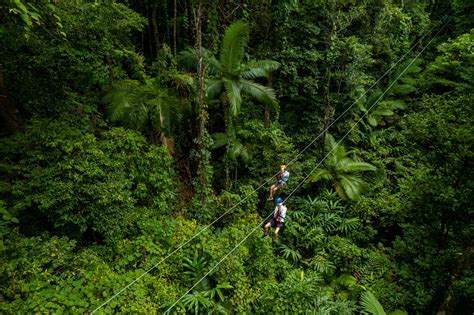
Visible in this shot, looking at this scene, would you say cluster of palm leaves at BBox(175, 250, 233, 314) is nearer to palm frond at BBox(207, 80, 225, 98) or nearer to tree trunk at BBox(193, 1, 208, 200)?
tree trunk at BBox(193, 1, 208, 200)

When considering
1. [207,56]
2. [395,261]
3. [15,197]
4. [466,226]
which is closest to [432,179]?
[466,226]

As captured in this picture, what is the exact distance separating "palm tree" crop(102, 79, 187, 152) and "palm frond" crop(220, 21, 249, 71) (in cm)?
201

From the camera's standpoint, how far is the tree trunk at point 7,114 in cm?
558

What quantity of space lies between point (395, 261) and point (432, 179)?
7.57 ft

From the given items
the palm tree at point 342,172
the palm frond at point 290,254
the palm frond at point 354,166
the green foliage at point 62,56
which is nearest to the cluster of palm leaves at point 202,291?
the palm frond at point 290,254

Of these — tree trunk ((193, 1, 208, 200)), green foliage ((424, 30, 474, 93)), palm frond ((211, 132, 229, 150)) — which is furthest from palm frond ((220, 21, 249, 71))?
green foliage ((424, 30, 474, 93))

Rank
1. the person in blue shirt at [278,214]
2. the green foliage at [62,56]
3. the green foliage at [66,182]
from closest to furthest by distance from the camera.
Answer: the green foliage at [66,182]
the green foliage at [62,56]
the person in blue shirt at [278,214]

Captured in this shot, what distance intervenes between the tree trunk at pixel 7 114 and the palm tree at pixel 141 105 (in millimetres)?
1574

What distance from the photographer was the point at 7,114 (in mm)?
5637

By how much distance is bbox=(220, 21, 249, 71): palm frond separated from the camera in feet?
25.5

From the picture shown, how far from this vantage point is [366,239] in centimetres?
884

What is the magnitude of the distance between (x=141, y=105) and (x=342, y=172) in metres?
6.57

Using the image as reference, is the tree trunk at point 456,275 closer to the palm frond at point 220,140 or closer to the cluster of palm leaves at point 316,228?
the cluster of palm leaves at point 316,228

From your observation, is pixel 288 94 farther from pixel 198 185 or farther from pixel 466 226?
pixel 466 226
